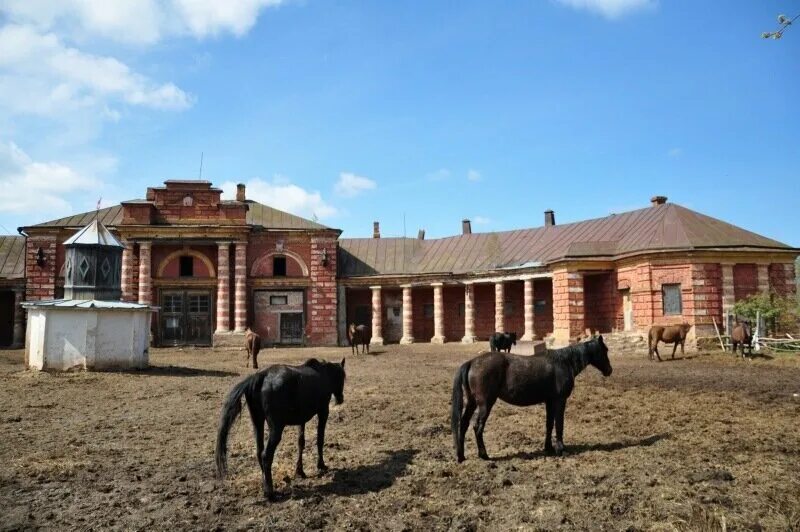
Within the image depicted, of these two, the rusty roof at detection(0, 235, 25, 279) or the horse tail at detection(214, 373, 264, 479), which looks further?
the rusty roof at detection(0, 235, 25, 279)

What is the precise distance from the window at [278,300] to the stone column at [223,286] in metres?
2.48

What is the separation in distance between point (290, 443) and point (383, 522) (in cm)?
339

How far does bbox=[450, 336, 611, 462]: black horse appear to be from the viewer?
7113 millimetres

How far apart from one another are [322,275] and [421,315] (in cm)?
682

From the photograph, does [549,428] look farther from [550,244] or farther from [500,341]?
[550,244]

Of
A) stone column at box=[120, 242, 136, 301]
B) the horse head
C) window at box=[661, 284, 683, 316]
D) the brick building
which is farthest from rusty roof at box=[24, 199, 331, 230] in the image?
the horse head

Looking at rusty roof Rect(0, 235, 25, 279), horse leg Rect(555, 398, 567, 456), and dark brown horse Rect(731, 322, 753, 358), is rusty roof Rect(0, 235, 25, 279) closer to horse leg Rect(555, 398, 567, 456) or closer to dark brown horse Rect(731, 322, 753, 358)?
horse leg Rect(555, 398, 567, 456)

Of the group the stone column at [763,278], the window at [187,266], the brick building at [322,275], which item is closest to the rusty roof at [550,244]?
the brick building at [322,275]

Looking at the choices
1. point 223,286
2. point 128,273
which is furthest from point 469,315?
point 128,273

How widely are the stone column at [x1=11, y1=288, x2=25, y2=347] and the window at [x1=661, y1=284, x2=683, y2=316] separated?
32.3 m

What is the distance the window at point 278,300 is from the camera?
32.4 m

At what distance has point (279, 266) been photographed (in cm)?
3278

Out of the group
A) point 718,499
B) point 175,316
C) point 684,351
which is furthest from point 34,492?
point 175,316

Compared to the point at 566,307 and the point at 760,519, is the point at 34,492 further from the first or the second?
the point at 566,307
